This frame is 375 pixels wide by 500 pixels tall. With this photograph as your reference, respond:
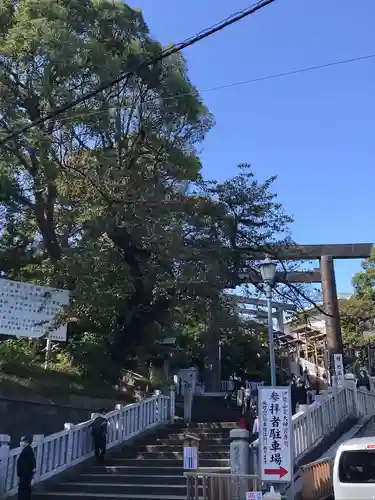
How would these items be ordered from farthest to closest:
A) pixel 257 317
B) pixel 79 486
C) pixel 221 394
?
pixel 221 394
pixel 257 317
pixel 79 486

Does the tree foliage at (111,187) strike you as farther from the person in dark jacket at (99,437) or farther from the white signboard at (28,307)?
the person in dark jacket at (99,437)

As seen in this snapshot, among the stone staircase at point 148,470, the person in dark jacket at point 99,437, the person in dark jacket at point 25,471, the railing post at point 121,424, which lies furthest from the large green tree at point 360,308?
the person in dark jacket at point 25,471

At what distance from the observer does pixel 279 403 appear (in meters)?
9.63

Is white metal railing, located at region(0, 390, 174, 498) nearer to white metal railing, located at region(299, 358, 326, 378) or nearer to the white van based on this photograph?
the white van

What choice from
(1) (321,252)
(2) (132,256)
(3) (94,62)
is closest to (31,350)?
(2) (132,256)

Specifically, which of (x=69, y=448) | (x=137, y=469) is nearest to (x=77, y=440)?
(x=69, y=448)

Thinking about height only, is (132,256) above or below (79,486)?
above

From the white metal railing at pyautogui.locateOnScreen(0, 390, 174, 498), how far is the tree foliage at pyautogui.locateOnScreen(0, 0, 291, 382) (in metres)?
2.11

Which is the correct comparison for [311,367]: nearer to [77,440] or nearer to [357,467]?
[77,440]

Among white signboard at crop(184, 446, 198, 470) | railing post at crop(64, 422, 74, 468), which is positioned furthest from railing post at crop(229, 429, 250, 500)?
railing post at crop(64, 422, 74, 468)

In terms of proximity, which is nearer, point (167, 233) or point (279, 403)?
point (279, 403)

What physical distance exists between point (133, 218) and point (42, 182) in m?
2.78

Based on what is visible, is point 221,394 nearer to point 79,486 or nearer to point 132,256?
point 132,256

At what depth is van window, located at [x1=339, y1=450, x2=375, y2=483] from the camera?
8055mm
